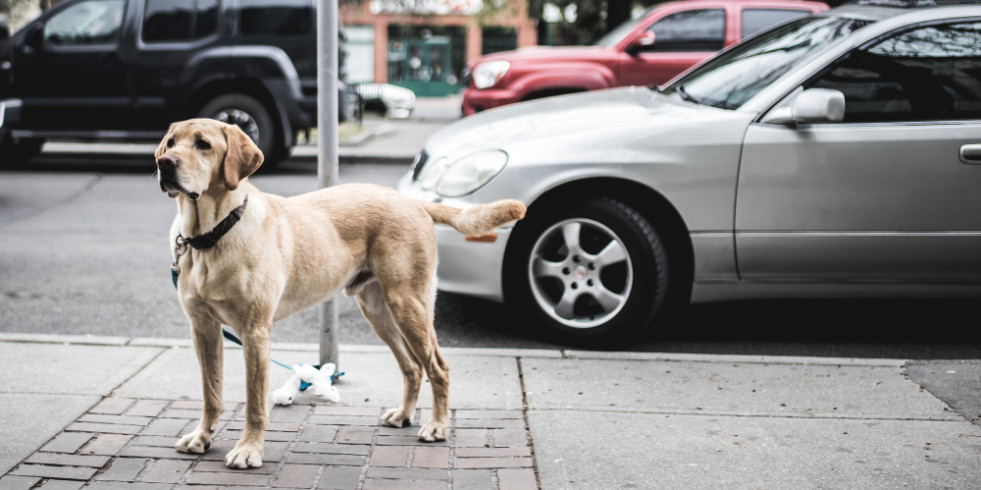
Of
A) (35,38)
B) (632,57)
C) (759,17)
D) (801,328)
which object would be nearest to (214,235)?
(801,328)

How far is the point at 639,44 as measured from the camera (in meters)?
10.7

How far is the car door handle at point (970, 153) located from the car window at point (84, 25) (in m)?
9.35

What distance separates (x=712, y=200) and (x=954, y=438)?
1631mm

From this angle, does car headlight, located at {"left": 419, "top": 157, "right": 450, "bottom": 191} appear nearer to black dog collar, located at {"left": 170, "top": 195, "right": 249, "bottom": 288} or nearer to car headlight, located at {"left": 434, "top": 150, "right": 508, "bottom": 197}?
car headlight, located at {"left": 434, "top": 150, "right": 508, "bottom": 197}

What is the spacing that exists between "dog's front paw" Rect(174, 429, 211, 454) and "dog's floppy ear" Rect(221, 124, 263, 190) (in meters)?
0.97

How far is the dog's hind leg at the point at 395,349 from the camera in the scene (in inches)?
156

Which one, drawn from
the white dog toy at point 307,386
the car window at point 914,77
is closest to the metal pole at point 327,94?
the white dog toy at point 307,386

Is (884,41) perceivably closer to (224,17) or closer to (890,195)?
(890,195)

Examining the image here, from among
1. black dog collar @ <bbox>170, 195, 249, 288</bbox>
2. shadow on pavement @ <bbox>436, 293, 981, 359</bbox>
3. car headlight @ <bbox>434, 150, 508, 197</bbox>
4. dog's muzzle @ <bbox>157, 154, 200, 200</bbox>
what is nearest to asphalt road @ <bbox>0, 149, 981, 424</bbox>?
shadow on pavement @ <bbox>436, 293, 981, 359</bbox>

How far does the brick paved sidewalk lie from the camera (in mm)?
3404

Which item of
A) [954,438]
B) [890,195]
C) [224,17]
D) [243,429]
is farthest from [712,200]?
[224,17]

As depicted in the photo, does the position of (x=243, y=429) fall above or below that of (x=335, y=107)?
below

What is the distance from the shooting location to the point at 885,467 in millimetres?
3615

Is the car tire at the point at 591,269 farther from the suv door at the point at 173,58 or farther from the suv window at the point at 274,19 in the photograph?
the suv door at the point at 173,58
